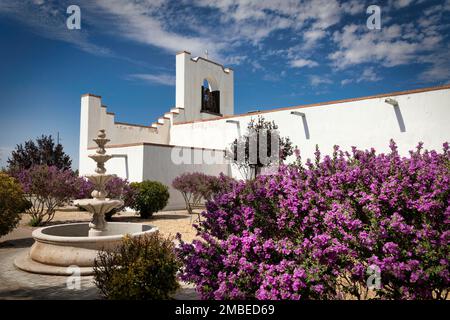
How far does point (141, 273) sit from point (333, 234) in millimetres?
2370

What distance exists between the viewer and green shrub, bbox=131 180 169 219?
51.1 ft

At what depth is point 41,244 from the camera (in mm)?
6832

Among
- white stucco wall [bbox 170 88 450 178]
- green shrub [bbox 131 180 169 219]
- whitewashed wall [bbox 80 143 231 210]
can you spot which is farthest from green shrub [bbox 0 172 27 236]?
white stucco wall [bbox 170 88 450 178]

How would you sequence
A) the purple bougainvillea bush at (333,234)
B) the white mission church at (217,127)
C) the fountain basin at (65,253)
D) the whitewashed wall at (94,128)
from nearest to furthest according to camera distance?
the purple bougainvillea bush at (333,234)
the fountain basin at (65,253)
the white mission church at (217,127)
the whitewashed wall at (94,128)

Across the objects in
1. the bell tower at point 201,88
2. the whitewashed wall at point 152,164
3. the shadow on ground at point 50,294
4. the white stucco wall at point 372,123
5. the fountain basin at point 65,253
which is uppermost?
the bell tower at point 201,88

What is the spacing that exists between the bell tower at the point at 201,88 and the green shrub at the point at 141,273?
2165cm

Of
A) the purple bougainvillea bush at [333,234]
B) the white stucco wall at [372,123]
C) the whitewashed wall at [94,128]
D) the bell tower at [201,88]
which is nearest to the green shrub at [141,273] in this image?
the purple bougainvillea bush at [333,234]

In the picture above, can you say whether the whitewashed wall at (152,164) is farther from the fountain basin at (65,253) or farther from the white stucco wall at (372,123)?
the fountain basin at (65,253)

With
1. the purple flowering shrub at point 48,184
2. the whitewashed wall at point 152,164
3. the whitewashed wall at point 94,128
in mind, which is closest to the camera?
the purple flowering shrub at point 48,184

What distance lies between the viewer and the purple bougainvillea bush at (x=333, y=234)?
10.7ft

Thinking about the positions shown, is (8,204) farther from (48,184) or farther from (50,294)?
(50,294)

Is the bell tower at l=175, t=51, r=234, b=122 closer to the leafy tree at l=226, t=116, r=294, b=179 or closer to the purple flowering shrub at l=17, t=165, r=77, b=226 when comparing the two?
the leafy tree at l=226, t=116, r=294, b=179

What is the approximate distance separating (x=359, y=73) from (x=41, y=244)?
10.6 meters

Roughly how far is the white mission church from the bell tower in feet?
0.24
